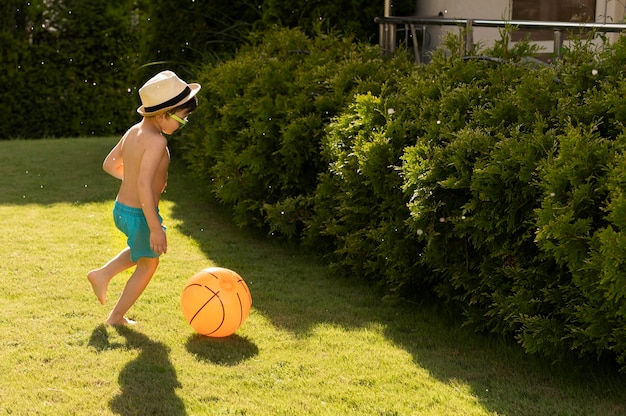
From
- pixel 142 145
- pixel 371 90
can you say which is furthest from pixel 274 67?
pixel 142 145

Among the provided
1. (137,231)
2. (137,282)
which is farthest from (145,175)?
(137,282)

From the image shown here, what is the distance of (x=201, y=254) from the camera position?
24.3 feet

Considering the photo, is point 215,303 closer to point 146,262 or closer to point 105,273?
point 146,262

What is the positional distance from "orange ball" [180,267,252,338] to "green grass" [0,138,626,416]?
0.32ft

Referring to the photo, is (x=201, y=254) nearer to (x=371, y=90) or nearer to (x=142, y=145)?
A: (x=371, y=90)

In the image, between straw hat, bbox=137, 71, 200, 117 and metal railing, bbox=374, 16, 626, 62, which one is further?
metal railing, bbox=374, 16, 626, 62

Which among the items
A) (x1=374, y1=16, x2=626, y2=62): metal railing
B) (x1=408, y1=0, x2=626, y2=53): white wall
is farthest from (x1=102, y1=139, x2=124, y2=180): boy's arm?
(x1=408, y1=0, x2=626, y2=53): white wall

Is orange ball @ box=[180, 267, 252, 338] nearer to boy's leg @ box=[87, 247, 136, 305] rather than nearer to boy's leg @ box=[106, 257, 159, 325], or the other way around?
boy's leg @ box=[106, 257, 159, 325]

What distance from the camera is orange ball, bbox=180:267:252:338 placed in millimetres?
5105

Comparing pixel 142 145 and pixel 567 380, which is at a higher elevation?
pixel 142 145

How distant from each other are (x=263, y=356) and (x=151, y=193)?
1.10 meters

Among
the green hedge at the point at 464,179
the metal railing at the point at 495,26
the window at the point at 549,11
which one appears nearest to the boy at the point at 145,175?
the green hedge at the point at 464,179

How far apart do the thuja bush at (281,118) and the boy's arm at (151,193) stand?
2319 millimetres

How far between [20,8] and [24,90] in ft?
4.74
